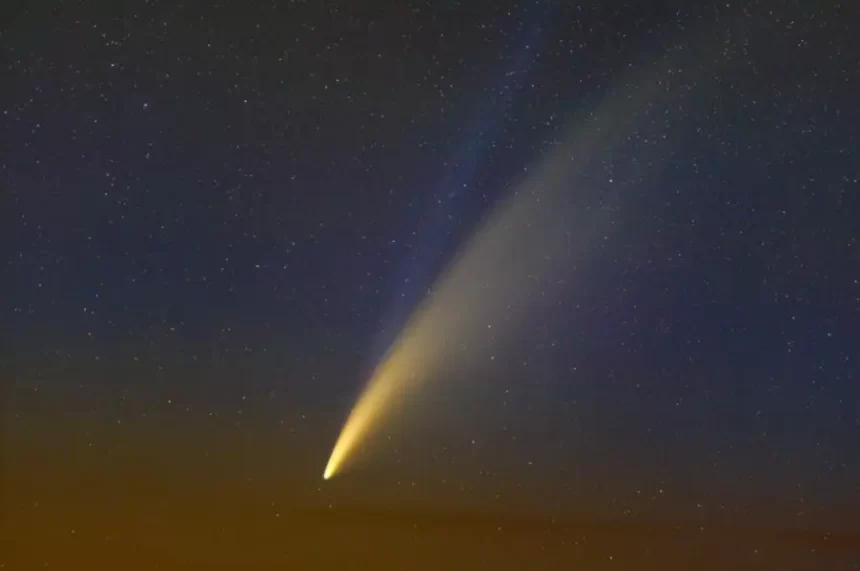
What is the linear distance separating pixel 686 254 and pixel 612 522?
344 millimetres

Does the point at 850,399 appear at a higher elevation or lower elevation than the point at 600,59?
lower

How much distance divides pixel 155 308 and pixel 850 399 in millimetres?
865

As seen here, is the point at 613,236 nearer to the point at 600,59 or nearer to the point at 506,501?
the point at 600,59

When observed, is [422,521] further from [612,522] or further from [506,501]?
[612,522]

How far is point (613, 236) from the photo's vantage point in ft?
3.75

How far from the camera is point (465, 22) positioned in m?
1.13

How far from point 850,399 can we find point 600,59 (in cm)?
53

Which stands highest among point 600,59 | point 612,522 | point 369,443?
point 600,59

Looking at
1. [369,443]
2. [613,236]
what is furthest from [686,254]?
[369,443]

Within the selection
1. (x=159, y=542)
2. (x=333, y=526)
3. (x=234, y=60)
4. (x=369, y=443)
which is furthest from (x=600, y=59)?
(x=159, y=542)

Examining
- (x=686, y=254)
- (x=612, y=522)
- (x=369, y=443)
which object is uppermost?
(x=686, y=254)

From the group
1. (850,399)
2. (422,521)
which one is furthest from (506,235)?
(850,399)

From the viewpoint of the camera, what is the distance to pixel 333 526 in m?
1.08

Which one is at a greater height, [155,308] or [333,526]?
[155,308]
